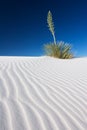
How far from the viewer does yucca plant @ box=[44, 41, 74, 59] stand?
44.0 feet

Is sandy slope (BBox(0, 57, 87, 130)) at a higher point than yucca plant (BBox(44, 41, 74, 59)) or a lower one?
lower

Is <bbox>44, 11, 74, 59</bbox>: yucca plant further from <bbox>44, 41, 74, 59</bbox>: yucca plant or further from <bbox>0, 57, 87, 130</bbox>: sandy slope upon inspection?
<bbox>0, 57, 87, 130</bbox>: sandy slope

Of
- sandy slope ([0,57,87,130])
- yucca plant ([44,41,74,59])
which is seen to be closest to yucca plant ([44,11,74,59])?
yucca plant ([44,41,74,59])

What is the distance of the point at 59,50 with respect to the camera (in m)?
13.4

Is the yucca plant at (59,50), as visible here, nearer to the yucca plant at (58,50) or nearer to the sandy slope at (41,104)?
the yucca plant at (58,50)

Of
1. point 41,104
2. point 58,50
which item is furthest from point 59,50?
point 41,104

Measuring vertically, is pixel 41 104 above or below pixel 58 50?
below

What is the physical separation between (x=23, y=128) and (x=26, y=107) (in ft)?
1.95

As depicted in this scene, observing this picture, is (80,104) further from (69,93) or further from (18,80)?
(18,80)

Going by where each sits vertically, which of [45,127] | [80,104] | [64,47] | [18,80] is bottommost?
[45,127]

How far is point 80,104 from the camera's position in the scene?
323 centimetres

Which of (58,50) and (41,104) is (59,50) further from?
(41,104)

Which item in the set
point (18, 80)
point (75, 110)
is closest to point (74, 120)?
point (75, 110)

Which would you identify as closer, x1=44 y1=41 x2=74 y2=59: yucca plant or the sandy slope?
the sandy slope
